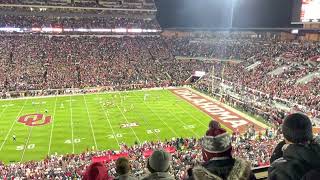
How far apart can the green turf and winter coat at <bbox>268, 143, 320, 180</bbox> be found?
21285 mm

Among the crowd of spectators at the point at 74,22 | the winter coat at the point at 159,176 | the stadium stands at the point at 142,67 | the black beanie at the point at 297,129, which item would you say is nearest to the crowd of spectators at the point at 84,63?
the stadium stands at the point at 142,67

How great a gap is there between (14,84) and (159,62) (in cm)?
2381

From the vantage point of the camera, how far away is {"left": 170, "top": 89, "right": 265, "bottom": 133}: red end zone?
28.7 meters

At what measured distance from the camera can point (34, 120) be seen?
3062 centimetres

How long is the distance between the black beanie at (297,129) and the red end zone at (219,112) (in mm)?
24910

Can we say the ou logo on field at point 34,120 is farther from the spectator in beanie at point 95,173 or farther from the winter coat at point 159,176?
the winter coat at point 159,176

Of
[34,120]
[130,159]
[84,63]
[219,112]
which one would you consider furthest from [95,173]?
[84,63]

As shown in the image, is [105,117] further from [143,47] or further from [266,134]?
[143,47]

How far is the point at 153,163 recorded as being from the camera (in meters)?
3.22

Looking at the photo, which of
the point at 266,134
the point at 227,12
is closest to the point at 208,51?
the point at 227,12

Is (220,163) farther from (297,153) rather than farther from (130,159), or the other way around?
(130,159)

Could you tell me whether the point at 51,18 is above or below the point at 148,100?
above

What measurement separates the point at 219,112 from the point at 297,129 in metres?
30.7

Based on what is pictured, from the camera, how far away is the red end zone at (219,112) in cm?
2870
